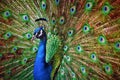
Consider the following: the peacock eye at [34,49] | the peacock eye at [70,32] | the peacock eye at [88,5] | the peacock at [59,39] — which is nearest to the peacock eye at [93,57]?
the peacock at [59,39]

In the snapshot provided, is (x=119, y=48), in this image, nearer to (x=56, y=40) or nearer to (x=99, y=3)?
(x=99, y=3)

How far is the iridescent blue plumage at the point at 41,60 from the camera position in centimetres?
262

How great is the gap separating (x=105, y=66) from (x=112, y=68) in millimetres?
53

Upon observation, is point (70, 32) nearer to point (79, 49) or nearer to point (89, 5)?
point (79, 49)

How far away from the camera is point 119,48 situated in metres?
2.29

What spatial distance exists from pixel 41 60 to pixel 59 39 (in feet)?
0.82

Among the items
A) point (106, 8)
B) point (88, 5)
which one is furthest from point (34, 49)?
point (106, 8)

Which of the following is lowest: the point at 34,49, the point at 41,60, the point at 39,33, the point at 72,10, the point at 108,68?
the point at 108,68

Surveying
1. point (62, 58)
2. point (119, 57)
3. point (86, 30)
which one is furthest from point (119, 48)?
point (62, 58)

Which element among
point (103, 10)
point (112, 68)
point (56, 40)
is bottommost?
point (112, 68)

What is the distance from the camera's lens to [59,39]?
255cm

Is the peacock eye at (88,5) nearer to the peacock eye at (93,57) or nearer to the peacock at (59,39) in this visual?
the peacock at (59,39)

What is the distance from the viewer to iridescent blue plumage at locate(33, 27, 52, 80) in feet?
8.59

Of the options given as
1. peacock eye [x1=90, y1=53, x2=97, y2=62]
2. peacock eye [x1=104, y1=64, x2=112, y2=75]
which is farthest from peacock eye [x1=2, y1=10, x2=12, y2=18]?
peacock eye [x1=104, y1=64, x2=112, y2=75]
